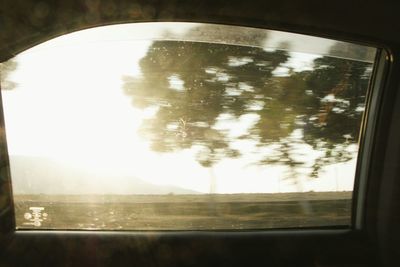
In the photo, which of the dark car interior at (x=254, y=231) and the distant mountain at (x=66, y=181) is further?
the distant mountain at (x=66, y=181)

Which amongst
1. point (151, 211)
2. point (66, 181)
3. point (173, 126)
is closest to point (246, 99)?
point (173, 126)

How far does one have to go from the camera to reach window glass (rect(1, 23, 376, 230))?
3598 mm

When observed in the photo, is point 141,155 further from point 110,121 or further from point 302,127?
point 302,127

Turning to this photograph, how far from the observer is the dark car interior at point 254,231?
3.42m

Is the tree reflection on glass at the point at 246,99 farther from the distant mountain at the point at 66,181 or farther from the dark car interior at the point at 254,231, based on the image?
the distant mountain at the point at 66,181

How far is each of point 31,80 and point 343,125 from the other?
2393 mm

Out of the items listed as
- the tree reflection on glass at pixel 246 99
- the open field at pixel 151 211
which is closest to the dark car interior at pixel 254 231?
the open field at pixel 151 211

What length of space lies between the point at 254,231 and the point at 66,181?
4.79 feet

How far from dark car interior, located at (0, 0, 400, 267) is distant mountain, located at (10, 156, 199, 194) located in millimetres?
127

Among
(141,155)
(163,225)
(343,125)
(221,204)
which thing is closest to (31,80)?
(141,155)

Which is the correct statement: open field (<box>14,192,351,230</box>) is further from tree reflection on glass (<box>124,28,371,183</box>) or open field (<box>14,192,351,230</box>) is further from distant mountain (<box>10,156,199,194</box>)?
tree reflection on glass (<box>124,28,371,183</box>)

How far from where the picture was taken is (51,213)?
12.0 feet

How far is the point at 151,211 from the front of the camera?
3668 millimetres

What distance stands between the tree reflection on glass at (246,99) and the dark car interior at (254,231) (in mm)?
213
